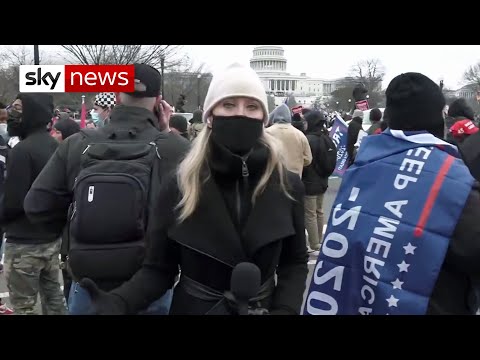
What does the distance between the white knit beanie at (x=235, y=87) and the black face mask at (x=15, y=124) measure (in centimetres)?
257

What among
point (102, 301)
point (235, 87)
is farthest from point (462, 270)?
point (102, 301)

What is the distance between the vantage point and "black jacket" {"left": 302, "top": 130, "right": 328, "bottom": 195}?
7.60 m

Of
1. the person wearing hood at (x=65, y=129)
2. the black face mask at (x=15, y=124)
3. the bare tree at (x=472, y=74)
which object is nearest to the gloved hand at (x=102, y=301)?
the black face mask at (x=15, y=124)

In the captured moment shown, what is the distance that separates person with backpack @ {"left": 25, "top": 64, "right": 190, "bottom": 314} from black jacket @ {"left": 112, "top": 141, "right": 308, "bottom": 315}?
0.58ft

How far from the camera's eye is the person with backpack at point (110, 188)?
100 inches

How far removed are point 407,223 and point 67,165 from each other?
5.90 ft

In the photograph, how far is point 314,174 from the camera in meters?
7.70

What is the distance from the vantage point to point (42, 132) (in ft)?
14.1

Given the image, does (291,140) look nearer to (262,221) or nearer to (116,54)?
(262,221)

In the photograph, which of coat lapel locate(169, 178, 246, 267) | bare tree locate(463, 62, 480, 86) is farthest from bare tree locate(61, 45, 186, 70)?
bare tree locate(463, 62, 480, 86)

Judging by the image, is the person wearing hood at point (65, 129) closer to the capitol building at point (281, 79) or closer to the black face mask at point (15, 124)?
the black face mask at point (15, 124)

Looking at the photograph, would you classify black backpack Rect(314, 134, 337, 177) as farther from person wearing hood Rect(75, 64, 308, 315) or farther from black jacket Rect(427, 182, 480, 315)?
black jacket Rect(427, 182, 480, 315)

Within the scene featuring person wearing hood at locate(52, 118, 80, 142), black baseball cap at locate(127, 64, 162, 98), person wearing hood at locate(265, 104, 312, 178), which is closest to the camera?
black baseball cap at locate(127, 64, 162, 98)

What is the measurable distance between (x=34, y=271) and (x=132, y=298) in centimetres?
248
